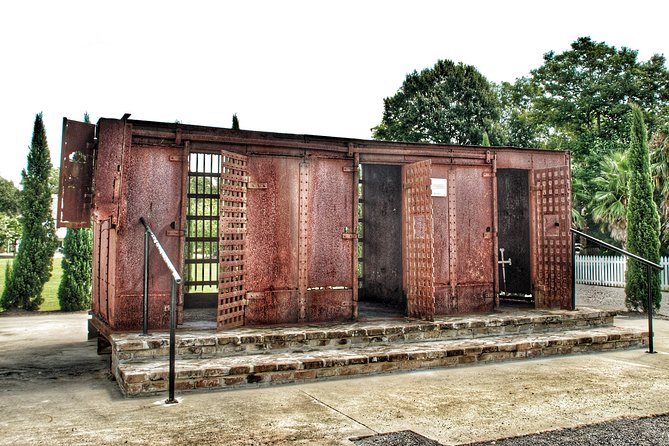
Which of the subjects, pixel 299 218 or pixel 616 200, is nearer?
pixel 299 218

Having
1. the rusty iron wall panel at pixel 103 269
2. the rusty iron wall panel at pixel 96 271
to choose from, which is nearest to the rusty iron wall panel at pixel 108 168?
the rusty iron wall panel at pixel 103 269

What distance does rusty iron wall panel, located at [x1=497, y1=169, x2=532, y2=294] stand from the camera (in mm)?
10195

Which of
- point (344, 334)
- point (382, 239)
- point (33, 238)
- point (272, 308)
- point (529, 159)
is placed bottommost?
point (344, 334)

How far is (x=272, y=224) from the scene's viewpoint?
7754 millimetres

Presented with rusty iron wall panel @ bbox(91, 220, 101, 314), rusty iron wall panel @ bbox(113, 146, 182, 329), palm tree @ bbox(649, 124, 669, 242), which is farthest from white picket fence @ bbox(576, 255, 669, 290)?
rusty iron wall panel @ bbox(91, 220, 101, 314)

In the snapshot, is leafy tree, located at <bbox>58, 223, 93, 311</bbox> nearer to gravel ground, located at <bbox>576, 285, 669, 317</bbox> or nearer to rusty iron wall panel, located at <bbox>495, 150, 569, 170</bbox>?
rusty iron wall panel, located at <bbox>495, 150, 569, 170</bbox>

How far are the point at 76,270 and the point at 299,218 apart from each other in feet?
31.9

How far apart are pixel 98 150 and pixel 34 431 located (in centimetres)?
361

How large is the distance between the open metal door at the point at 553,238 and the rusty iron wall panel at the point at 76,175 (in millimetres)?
7133

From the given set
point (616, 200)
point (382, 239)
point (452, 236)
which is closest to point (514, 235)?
point (452, 236)

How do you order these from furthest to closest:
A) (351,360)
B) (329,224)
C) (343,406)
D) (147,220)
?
(329,224)
(147,220)
(351,360)
(343,406)

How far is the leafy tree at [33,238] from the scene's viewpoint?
14.5 meters

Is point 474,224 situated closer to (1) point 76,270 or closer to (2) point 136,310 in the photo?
(2) point 136,310

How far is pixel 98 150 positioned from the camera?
22.3 feet
